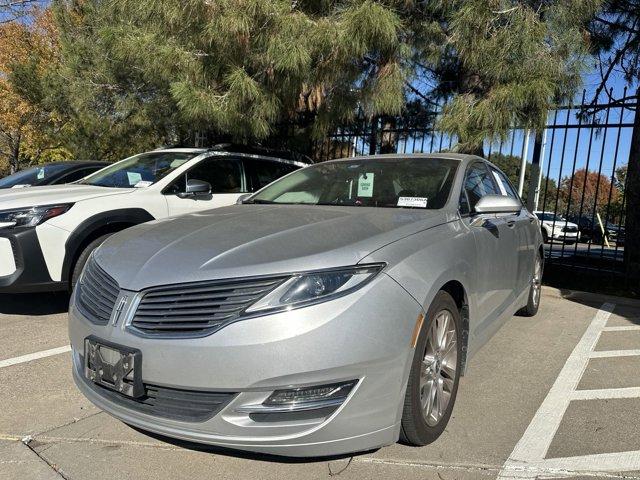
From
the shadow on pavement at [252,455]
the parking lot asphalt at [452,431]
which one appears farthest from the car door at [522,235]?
the shadow on pavement at [252,455]

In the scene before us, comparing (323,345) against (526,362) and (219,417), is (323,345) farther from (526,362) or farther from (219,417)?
(526,362)

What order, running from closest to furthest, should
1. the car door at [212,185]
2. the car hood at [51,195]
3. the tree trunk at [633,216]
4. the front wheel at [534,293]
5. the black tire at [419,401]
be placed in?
the black tire at [419,401] < the car hood at [51,195] < the front wheel at [534,293] < the car door at [212,185] < the tree trunk at [633,216]

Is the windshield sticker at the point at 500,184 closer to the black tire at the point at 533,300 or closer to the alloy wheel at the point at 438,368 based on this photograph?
the black tire at the point at 533,300

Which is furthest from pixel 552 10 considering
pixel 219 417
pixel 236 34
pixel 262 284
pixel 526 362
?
pixel 219 417

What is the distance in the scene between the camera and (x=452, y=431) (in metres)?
2.96

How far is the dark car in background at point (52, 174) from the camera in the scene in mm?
8201

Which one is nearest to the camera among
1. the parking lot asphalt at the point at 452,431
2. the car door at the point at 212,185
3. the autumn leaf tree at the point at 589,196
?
the parking lot asphalt at the point at 452,431

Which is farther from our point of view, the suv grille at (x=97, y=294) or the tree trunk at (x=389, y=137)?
the tree trunk at (x=389, y=137)

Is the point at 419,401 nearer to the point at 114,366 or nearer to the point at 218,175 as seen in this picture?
the point at 114,366

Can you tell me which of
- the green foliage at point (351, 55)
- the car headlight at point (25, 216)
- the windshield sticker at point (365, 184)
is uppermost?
the green foliage at point (351, 55)

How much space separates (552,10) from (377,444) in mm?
5314

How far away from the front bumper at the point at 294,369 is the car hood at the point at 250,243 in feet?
0.79

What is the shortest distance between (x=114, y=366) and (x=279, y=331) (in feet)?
2.65

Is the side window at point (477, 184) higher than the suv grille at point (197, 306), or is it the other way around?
the side window at point (477, 184)
